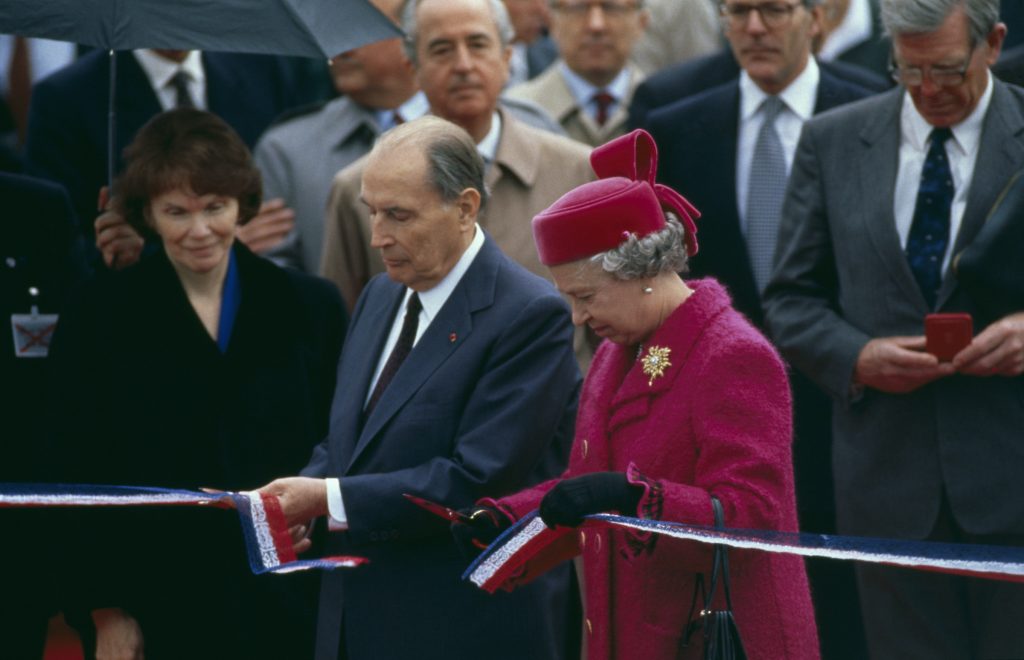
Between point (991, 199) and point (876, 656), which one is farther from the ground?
point (991, 199)

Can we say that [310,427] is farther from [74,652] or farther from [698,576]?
[698,576]

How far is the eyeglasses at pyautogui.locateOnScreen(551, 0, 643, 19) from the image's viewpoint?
27.6 feet

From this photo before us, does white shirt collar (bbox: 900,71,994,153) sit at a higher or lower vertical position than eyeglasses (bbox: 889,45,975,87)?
lower

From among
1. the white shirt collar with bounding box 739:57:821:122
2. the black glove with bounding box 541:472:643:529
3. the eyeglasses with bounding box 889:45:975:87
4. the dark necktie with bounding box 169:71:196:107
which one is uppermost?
the eyeglasses with bounding box 889:45:975:87

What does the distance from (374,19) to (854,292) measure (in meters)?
1.74

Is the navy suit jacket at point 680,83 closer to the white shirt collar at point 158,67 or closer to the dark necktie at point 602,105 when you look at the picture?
the dark necktie at point 602,105

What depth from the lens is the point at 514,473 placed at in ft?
16.5

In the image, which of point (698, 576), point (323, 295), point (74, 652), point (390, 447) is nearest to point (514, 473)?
point (390, 447)

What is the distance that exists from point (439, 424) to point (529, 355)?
310 millimetres

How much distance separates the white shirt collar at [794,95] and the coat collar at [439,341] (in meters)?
2.07

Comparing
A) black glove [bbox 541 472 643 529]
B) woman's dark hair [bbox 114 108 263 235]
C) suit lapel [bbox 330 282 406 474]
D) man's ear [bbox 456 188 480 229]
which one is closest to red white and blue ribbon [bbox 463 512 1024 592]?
black glove [bbox 541 472 643 529]

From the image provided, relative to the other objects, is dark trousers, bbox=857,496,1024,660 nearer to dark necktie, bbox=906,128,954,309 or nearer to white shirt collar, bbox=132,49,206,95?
dark necktie, bbox=906,128,954,309

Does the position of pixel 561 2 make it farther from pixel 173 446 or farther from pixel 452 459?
pixel 452 459

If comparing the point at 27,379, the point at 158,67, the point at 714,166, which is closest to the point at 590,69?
the point at 714,166
